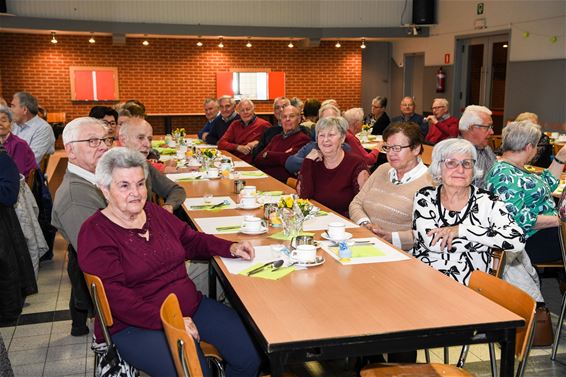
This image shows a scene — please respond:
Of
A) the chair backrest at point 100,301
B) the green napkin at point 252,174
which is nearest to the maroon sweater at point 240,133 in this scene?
the green napkin at point 252,174

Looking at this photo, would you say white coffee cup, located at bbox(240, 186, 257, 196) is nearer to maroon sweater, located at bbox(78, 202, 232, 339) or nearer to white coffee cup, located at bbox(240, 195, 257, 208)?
white coffee cup, located at bbox(240, 195, 257, 208)

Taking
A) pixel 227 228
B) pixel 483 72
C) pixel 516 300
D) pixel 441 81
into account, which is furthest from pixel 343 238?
pixel 441 81

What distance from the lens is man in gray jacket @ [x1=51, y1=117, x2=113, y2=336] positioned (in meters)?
3.09

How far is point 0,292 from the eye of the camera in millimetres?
4156

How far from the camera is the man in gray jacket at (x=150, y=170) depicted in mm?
4241

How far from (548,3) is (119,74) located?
385 inches

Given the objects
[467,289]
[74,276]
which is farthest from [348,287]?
[74,276]

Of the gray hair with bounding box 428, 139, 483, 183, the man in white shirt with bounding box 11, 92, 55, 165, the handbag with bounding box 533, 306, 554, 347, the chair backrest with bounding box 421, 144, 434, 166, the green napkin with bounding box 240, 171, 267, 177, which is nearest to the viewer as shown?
the gray hair with bounding box 428, 139, 483, 183

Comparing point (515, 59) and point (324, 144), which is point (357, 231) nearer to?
point (324, 144)

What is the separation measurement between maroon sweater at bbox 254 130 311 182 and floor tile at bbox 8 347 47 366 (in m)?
3.33

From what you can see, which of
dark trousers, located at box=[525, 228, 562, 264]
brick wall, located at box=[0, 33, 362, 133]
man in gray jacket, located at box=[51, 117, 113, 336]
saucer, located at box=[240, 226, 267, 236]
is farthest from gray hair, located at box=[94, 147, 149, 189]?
brick wall, located at box=[0, 33, 362, 133]

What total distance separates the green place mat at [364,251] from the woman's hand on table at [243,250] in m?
0.42

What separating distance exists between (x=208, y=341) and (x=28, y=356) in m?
1.73

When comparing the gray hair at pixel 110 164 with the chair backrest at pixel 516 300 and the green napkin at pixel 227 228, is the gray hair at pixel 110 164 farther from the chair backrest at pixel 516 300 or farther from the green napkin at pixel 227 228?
the chair backrest at pixel 516 300
